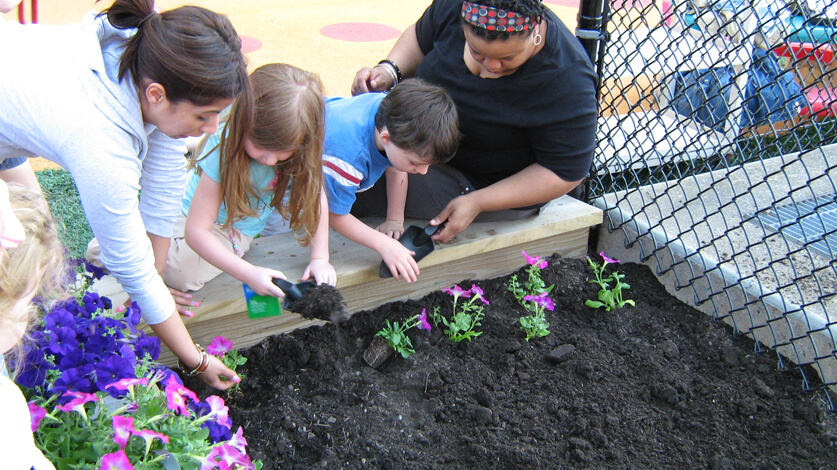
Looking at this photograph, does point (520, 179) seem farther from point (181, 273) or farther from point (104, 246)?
point (104, 246)

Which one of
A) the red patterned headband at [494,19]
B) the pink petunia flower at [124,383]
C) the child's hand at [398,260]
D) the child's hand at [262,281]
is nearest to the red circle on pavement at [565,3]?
the red patterned headband at [494,19]

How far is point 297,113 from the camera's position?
175 centimetres

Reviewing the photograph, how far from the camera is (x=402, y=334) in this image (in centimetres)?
216

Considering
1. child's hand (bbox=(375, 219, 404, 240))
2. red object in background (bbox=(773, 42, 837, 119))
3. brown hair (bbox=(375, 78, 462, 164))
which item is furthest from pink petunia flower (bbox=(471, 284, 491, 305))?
red object in background (bbox=(773, 42, 837, 119))

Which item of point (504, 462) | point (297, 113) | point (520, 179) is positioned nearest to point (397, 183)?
point (520, 179)

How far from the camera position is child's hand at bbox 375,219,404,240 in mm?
2369

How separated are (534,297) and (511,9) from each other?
951 mm

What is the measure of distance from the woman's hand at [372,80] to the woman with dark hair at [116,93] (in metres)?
1.11

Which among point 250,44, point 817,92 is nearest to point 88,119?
point 817,92

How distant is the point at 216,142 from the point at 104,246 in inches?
19.4

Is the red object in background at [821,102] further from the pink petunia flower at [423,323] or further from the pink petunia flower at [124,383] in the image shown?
the pink petunia flower at [124,383]

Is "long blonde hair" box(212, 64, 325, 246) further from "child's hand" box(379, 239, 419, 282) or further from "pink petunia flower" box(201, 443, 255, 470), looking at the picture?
"pink petunia flower" box(201, 443, 255, 470)

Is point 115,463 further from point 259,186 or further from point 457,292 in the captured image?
point 457,292

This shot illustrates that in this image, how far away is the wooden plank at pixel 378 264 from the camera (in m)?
2.02
